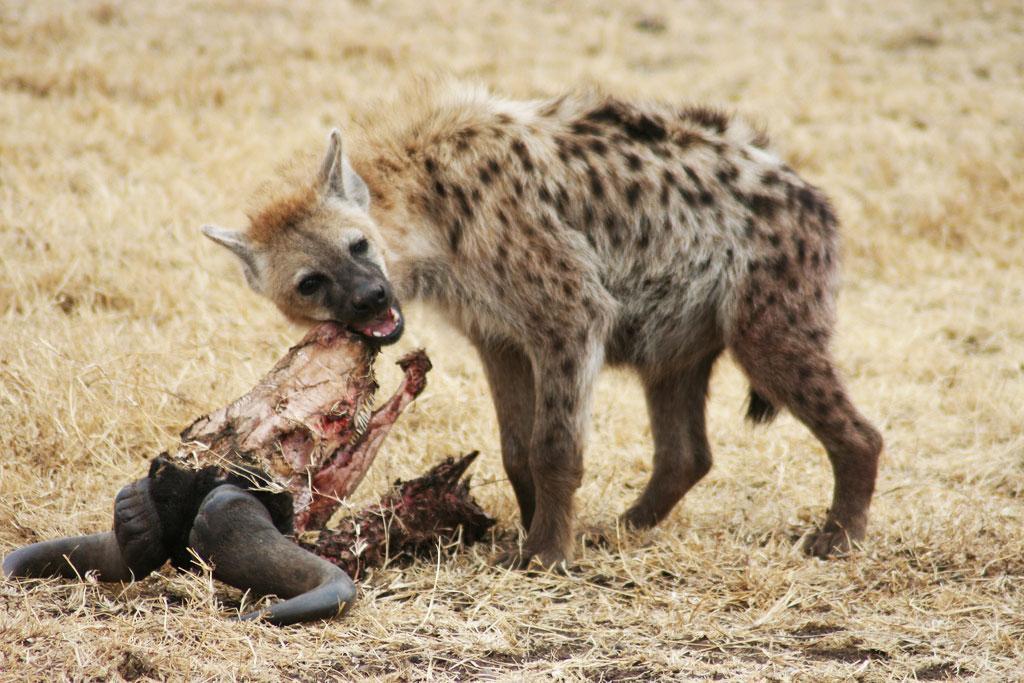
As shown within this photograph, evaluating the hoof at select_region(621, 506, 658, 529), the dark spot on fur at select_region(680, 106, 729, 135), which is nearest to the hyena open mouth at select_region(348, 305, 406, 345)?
the hoof at select_region(621, 506, 658, 529)

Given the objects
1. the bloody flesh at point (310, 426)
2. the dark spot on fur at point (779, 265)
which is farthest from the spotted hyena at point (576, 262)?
the bloody flesh at point (310, 426)

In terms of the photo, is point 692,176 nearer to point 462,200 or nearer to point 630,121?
point 630,121

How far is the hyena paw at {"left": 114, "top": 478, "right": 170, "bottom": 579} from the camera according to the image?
2695mm

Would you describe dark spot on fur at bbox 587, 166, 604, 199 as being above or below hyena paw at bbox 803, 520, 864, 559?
above

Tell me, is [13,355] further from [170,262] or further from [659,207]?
[659,207]

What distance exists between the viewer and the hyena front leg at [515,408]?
357 centimetres

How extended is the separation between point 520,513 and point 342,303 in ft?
3.08

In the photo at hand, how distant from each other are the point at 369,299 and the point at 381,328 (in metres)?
0.11

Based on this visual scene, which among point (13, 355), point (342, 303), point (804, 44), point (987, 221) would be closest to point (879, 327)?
point (987, 221)

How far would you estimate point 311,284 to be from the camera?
323 centimetres

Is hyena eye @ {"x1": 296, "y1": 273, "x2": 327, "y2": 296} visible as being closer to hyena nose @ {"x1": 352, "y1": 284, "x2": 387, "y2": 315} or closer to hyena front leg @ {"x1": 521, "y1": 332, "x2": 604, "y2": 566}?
hyena nose @ {"x1": 352, "y1": 284, "x2": 387, "y2": 315}

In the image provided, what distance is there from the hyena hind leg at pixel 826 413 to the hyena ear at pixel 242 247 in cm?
141

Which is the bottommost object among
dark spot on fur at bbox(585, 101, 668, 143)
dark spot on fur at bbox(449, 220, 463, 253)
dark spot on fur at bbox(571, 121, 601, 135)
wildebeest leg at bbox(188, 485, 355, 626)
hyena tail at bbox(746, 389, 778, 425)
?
wildebeest leg at bbox(188, 485, 355, 626)

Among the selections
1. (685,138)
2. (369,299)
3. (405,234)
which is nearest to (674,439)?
(685,138)
